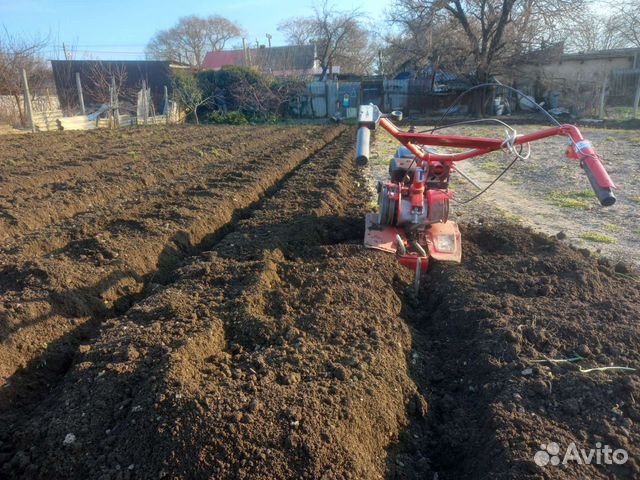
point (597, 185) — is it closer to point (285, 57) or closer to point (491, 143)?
point (491, 143)

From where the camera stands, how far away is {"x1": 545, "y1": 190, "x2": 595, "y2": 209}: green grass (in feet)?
26.9

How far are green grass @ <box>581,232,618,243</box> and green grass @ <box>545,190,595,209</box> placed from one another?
172 cm

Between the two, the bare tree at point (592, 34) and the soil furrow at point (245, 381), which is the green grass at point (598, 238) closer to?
the soil furrow at point (245, 381)

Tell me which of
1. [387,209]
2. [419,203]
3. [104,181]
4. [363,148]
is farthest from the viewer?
[104,181]

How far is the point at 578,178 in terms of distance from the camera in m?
10.3

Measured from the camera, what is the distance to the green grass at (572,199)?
323 inches

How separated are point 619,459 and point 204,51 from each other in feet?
233

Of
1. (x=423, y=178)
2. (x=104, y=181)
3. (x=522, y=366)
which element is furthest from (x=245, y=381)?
(x=104, y=181)

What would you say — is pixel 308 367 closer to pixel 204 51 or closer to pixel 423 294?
pixel 423 294

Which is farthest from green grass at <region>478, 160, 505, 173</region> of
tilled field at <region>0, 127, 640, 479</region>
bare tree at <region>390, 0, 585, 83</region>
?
bare tree at <region>390, 0, 585, 83</region>

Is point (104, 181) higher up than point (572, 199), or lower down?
higher up

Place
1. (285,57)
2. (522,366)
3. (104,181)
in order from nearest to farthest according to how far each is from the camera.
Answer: (522,366) < (104,181) < (285,57)

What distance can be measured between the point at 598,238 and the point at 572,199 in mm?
2505

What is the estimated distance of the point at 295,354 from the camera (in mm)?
3379
